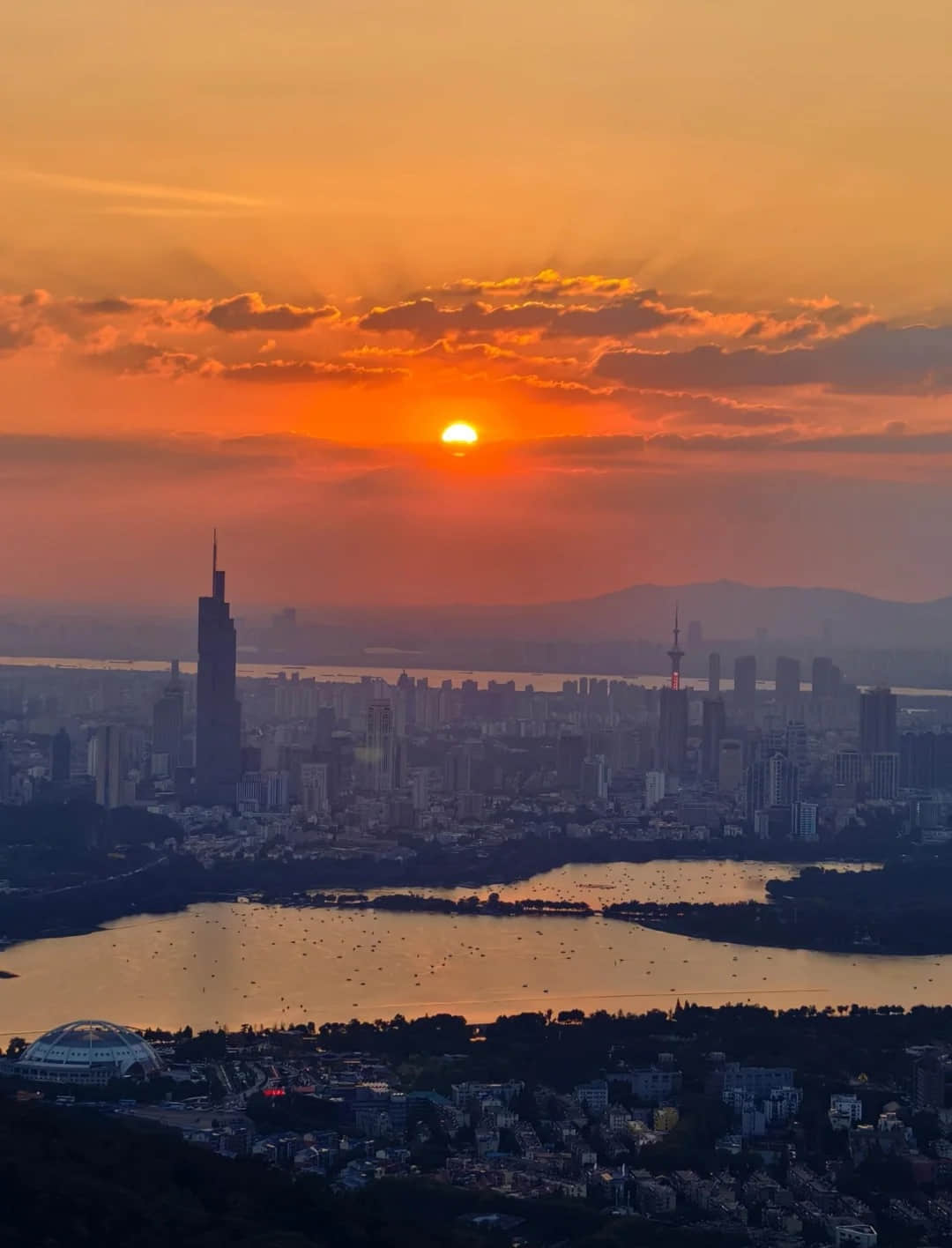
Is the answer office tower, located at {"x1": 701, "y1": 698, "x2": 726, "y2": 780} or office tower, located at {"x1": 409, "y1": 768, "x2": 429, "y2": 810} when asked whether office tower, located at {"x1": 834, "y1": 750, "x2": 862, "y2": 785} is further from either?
office tower, located at {"x1": 409, "y1": 768, "x2": 429, "y2": 810}

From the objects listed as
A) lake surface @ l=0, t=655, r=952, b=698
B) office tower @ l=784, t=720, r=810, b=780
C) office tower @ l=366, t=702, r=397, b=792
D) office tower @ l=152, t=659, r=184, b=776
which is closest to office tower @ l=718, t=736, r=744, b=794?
office tower @ l=784, t=720, r=810, b=780

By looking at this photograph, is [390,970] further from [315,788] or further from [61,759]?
[61,759]

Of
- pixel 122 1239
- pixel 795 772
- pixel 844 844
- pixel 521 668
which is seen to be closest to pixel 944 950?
pixel 844 844

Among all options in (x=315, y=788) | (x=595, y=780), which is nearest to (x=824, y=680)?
(x=595, y=780)

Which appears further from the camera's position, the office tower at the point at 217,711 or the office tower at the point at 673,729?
the office tower at the point at 673,729

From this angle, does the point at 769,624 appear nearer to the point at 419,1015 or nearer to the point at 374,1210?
the point at 419,1015

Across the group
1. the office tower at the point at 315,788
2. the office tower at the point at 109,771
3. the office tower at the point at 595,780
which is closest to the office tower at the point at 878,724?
the office tower at the point at 595,780

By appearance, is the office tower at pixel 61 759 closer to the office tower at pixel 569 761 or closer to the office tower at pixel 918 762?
the office tower at pixel 569 761
